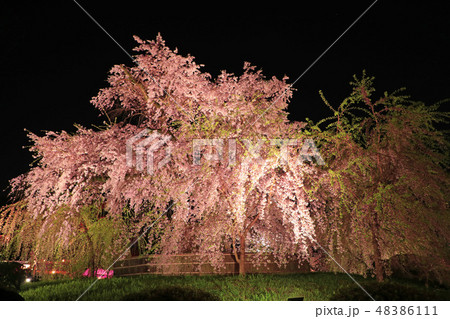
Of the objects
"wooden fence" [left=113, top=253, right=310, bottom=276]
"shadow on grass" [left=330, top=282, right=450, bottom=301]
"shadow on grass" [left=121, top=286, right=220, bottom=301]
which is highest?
"wooden fence" [left=113, top=253, right=310, bottom=276]

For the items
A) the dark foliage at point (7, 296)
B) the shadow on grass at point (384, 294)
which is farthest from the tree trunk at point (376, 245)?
the dark foliage at point (7, 296)

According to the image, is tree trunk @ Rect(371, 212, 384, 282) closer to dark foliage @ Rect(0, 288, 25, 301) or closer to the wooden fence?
the wooden fence

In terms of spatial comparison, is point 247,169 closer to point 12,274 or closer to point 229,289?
point 229,289

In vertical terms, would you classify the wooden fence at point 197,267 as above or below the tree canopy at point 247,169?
below

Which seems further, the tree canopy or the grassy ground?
the tree canopy

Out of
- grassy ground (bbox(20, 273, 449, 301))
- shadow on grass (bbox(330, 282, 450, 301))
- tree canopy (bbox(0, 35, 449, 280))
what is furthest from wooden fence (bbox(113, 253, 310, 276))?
shadow on grass (bbox(330, 282, 450, 301))

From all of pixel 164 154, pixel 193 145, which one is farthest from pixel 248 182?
pixel 164 154

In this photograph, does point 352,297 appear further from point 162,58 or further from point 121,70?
point 121,70

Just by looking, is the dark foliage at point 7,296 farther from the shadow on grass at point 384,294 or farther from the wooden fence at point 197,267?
the wooden fence at point 197,267

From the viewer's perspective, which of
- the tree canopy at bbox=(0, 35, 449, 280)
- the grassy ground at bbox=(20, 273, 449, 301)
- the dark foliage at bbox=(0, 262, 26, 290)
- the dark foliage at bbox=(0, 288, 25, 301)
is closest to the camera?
the dark foliage at bbox=(0, 288, 25, 301)

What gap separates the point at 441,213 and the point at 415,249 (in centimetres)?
119

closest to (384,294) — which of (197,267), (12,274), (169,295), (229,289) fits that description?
(169,295)

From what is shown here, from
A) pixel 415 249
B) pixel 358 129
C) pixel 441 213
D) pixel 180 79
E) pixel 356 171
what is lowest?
pixel 415 249

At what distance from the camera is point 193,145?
423 inches
